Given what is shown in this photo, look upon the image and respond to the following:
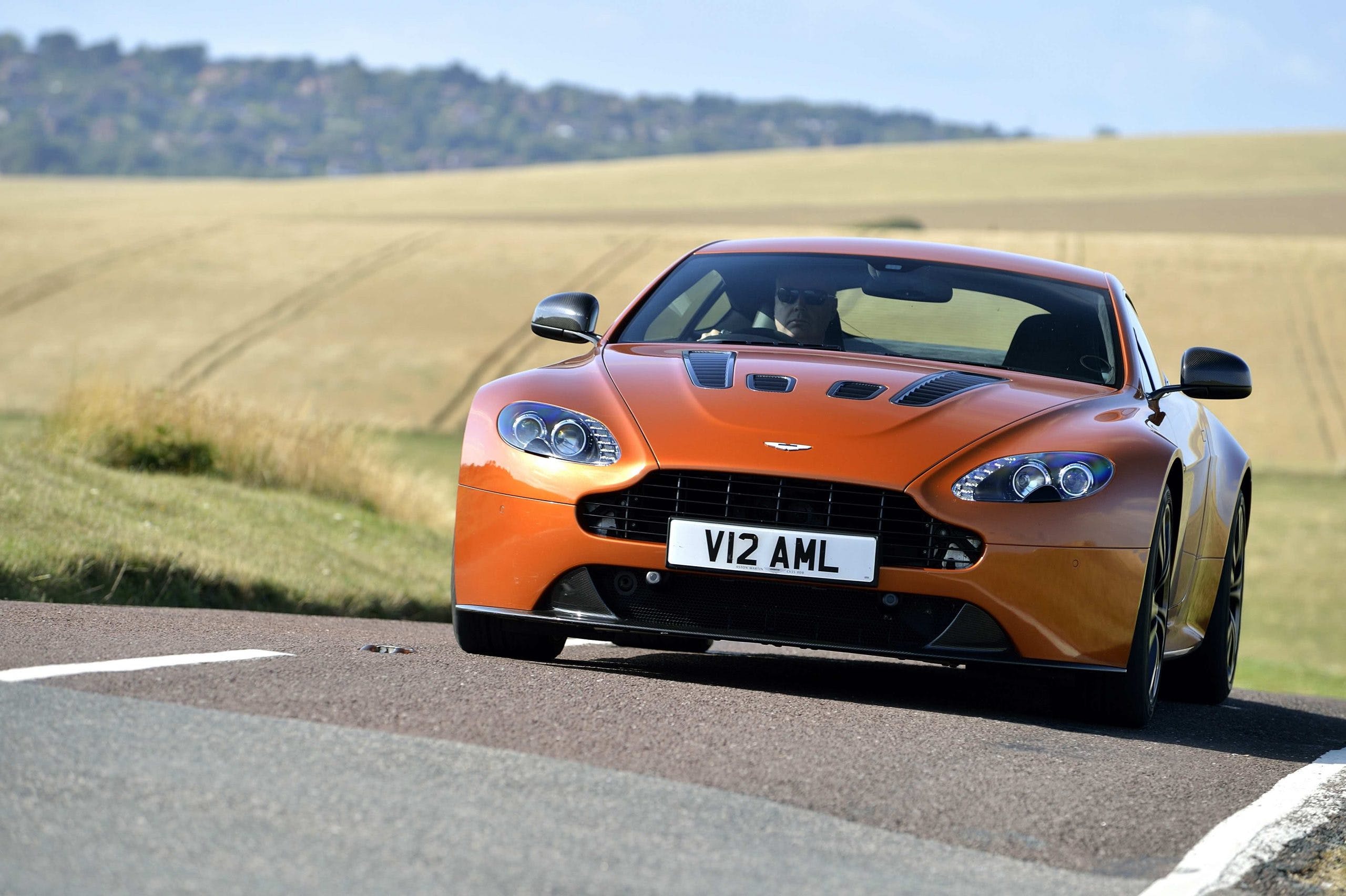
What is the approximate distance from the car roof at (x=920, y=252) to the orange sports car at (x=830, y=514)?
103 centimetres

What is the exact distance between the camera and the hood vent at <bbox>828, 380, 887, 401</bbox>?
554 cm

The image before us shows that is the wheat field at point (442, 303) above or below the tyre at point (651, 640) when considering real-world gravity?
below

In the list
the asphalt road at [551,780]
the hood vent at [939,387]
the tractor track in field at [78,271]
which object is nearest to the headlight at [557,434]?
the asphalt road at [551,780]

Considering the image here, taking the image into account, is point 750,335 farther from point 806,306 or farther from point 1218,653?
point 1218,653

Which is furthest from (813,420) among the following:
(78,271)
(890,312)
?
(78,271)

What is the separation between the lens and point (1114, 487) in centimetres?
531

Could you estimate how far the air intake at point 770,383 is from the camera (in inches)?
220

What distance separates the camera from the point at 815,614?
5.21 meters

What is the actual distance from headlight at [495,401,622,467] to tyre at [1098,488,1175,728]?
64.3 inches

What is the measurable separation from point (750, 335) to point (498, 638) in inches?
61.2

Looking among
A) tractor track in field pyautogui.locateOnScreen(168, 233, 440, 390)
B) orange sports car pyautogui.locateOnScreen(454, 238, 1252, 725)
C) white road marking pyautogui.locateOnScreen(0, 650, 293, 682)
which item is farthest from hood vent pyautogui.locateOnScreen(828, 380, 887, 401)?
tractor track in field pyautogui.locateOnScreen(168, 233, 440, 390)

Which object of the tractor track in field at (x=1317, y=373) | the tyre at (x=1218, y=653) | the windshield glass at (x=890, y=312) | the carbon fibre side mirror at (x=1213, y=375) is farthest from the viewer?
the tractor track in field at (x=1317, y=373)

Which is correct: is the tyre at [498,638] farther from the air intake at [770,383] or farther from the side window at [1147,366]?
the side window at [1147,366]

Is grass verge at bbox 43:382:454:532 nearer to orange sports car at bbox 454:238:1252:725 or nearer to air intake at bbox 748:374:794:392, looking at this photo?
orange sports car at bbox 454:238:1252:725
